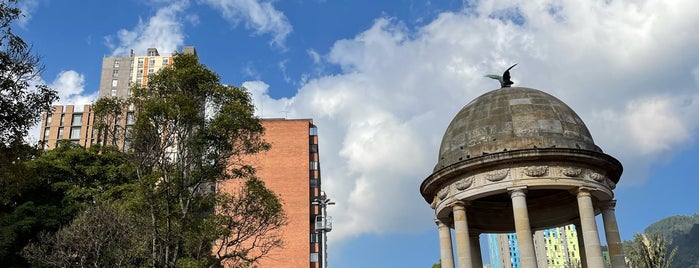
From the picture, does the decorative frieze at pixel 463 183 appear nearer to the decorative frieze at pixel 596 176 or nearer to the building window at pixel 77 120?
the decorative frieze at pixel 596 176

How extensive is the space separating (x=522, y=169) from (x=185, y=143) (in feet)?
46.1

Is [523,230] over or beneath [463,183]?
beneath

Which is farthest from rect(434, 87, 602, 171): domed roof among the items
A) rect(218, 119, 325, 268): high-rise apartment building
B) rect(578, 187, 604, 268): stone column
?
rect(218, 119, 325, 268): high-rise apartment building

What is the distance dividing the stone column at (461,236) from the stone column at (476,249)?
13.2ft

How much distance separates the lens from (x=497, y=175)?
23688 millimetres

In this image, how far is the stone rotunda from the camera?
2316cm

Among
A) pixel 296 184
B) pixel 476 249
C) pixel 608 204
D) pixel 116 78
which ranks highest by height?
pixel 116 78

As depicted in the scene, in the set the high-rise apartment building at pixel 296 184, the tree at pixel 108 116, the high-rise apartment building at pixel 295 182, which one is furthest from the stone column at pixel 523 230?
the high-rise apartment building at pixel 295 182

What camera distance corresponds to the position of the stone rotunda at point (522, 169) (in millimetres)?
23156

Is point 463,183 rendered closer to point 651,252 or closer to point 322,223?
point 651,252

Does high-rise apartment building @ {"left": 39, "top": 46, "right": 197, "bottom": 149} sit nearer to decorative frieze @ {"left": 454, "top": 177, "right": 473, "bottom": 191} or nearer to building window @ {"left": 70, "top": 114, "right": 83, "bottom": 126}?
building window @ {"left": 70, "top": 114, "right": 83, "bottom": 126}

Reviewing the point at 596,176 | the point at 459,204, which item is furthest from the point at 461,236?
the point at 596,176

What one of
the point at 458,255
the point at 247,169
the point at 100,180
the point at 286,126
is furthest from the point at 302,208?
the point at 458,255

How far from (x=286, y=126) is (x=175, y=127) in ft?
168
